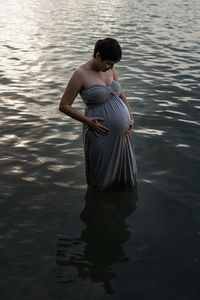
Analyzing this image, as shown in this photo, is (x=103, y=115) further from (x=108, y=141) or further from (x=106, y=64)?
(x=106, y=64)

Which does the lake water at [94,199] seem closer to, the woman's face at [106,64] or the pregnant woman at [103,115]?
the pregnant woman at [103,115]

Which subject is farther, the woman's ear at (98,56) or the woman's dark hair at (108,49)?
the woman's ear at (98,56)

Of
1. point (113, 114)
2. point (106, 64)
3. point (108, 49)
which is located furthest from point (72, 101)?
point (108, 49)

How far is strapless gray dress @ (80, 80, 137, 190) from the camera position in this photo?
4863 mm

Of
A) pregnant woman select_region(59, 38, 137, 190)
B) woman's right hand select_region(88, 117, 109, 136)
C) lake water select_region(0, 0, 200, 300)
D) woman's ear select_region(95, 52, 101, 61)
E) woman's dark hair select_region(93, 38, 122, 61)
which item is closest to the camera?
lake water select_region(0, 0, 200, 300)

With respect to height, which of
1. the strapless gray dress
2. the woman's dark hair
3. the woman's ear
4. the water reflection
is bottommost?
the water reflection

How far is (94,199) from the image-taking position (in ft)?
18.3

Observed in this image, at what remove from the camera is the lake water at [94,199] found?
4082mm

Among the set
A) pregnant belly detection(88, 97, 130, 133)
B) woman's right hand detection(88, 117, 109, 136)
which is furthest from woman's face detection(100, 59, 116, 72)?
woman's right hand detection(88, 117, 109, 136)

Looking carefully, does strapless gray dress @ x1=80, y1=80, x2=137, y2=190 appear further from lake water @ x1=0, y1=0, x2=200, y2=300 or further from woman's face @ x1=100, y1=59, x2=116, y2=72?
lake water @ x1=0, y1=0, x2=200, y2=300

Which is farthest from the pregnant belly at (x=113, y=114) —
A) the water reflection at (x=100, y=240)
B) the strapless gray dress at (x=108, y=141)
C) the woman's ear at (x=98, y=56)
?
the water reflection at (x=100, y=240)

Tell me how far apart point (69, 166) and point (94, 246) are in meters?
2.19

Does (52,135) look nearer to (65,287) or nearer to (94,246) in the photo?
(94,246)

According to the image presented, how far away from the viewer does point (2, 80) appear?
11055mm
